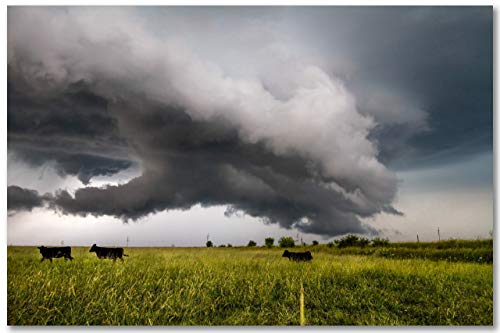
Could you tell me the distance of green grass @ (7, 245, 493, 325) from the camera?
4.21 m

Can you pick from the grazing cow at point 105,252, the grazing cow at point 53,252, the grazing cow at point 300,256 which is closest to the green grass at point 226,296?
the grazing cow at point 53,252

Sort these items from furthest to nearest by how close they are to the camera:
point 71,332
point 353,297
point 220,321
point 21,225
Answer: point 21,225
point 353,297
point 220,321
point 71,332

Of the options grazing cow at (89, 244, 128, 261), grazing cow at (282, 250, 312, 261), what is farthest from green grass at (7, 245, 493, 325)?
grazing cow at (282, 250, 312, 261)

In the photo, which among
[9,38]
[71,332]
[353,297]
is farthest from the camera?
[9,38]

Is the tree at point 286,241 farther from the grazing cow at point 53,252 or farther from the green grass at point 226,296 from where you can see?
the grazing cow at point 53,252

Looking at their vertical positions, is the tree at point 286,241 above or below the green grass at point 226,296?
above

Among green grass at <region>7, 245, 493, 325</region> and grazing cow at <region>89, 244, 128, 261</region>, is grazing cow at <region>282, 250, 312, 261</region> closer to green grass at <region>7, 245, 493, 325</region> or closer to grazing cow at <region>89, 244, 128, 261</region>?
green grass at <region>7, 245, 493, 325</region>

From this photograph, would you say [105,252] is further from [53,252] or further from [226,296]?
[226,296]

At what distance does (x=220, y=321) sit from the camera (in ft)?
14.5

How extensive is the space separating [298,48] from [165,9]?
88.0 inches

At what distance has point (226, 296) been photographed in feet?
15.5

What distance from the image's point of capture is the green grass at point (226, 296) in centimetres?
421

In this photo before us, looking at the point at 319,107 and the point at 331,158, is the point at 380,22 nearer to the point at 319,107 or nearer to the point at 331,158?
the point at 319,107
